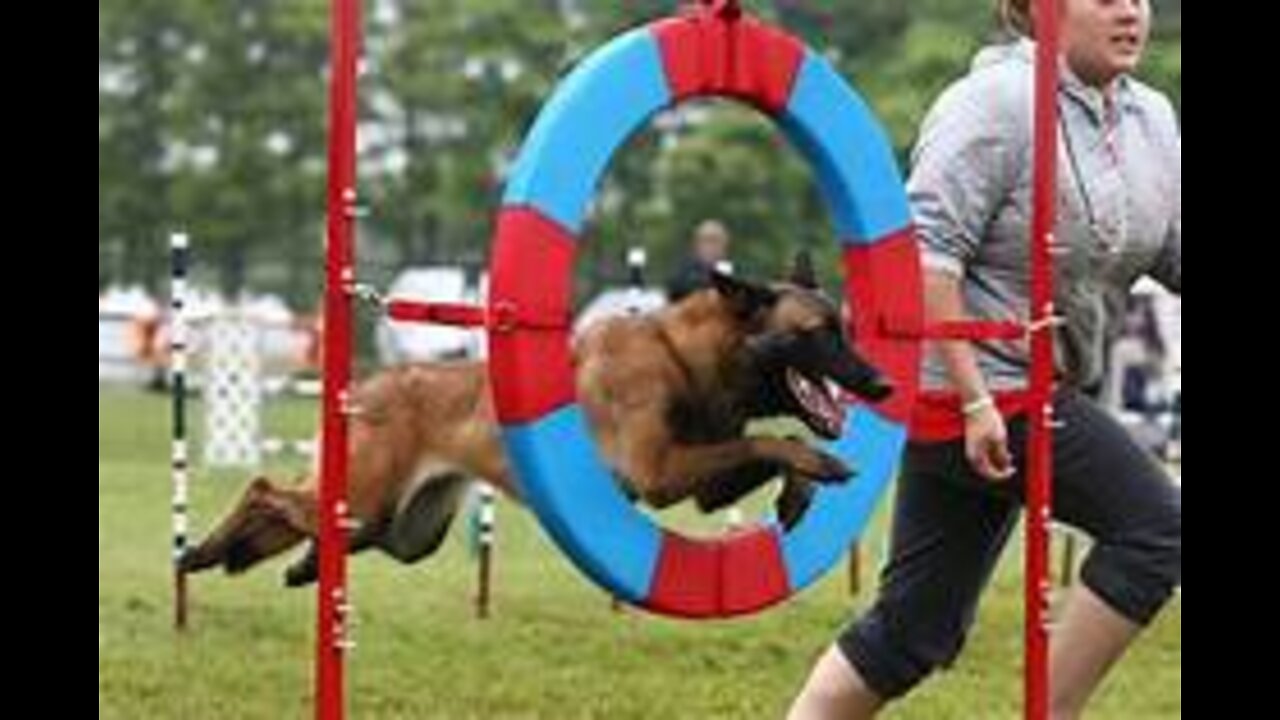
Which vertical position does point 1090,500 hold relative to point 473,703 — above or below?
above

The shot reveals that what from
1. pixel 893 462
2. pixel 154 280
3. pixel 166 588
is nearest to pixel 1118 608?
pixel 893 462

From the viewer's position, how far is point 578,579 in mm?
10641

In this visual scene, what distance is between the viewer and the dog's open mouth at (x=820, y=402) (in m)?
5.20

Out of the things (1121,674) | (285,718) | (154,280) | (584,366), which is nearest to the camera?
(584,366)

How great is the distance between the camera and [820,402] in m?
5.22

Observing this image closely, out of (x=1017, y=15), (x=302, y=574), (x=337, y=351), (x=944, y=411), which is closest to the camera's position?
(x=337, y=351)

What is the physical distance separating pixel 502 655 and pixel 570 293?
351 cm

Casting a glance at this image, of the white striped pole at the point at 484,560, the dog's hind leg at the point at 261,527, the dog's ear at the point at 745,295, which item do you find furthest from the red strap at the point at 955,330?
the white striped pole at the point at 484,560

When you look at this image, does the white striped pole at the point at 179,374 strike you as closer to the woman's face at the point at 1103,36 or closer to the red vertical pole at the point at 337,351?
the red vertical pole at the point at 337,351

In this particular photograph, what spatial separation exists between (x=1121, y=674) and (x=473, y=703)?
211 cm

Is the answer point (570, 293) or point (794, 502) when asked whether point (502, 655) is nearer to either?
point (794, 502)

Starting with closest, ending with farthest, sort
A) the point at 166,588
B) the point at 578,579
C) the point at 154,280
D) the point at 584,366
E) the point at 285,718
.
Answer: the point at 584,366 → the point at 285,718 → the point at 166,588 → the point at 578,579 → the point at 154,280

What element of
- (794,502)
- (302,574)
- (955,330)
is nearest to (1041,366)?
(955,330)
